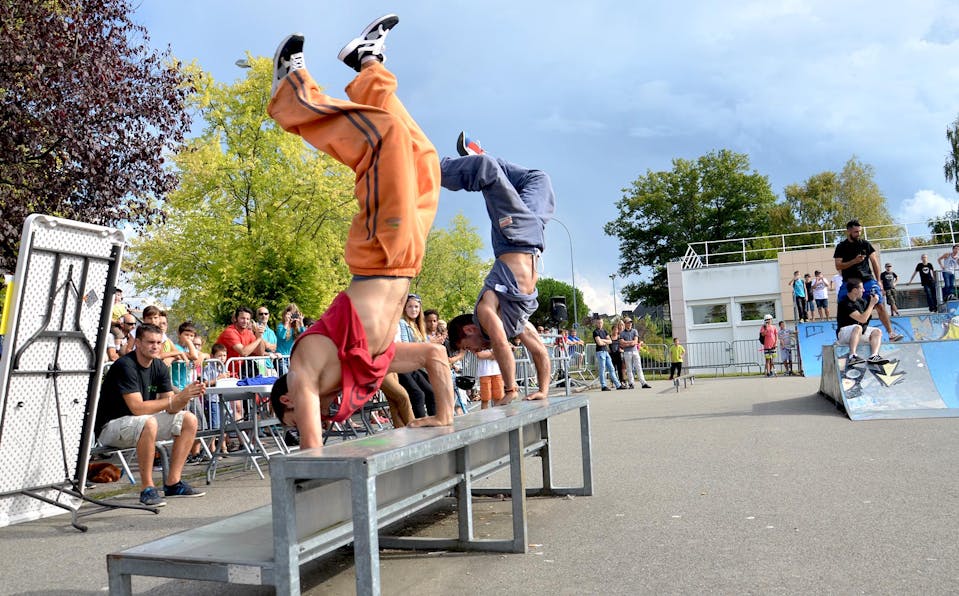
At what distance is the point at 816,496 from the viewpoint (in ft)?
17.4

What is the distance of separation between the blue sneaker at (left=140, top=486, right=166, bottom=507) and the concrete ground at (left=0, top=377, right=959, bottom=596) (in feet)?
0.60

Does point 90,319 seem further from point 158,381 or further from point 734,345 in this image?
point 734,345

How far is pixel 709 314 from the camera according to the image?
1528 inches

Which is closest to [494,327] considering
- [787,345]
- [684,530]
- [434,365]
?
[434,365]

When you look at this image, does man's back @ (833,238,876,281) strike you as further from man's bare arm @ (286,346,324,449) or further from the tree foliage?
the tree foliage

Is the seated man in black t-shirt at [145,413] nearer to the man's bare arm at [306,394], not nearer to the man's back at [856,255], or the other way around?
the man's bare arm at [306,394]

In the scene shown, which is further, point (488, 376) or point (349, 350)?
point (488, 376)

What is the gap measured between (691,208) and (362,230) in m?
53.9

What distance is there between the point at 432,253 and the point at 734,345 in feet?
71.7

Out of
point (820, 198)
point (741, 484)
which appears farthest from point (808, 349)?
point (820, 198)

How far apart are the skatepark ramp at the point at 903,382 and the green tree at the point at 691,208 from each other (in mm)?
44742

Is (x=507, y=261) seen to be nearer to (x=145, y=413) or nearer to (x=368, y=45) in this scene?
(x=368, y=45)

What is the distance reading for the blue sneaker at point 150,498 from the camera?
613cm

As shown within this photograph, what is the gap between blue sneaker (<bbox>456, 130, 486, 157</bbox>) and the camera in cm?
555
